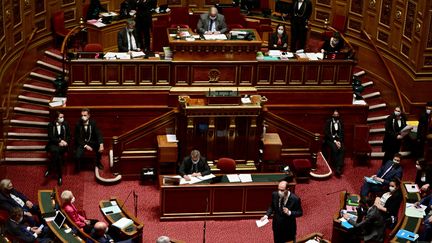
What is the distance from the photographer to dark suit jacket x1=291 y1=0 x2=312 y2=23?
2003cm

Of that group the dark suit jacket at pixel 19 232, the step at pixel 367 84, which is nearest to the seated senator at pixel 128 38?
the step at pixel 367 84

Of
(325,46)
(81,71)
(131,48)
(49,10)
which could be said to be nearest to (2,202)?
(81,71)

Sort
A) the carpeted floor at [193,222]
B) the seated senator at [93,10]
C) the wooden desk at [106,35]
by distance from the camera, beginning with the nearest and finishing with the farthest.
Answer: the carpeted floor at [193,222] < the wooden desk at [106,35] < the seated senator at [93,10]

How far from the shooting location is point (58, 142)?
56.0ft

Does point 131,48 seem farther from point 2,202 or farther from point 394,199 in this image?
point 394,199

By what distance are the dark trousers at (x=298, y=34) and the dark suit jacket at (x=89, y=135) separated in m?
5.50

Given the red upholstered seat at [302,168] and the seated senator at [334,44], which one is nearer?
the red upholstered seat at [302,168]

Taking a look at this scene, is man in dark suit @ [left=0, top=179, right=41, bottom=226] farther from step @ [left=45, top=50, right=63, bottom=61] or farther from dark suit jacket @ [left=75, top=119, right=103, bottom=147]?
step @ [left=45, top=50, right=63, bottom=61]

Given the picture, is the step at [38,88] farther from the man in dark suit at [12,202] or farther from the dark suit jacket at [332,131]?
the dark suit jacket at [332,131]

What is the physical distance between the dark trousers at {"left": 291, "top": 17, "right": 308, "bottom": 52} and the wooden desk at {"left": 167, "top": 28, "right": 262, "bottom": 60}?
2.27 metres

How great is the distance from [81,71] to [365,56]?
7001 millimetres

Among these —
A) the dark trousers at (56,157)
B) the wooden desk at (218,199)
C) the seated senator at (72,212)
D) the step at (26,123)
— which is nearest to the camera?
the seated senator at (72,212)

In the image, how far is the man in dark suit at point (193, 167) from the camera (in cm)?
1611

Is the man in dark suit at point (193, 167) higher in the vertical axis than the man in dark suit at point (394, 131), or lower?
lower
